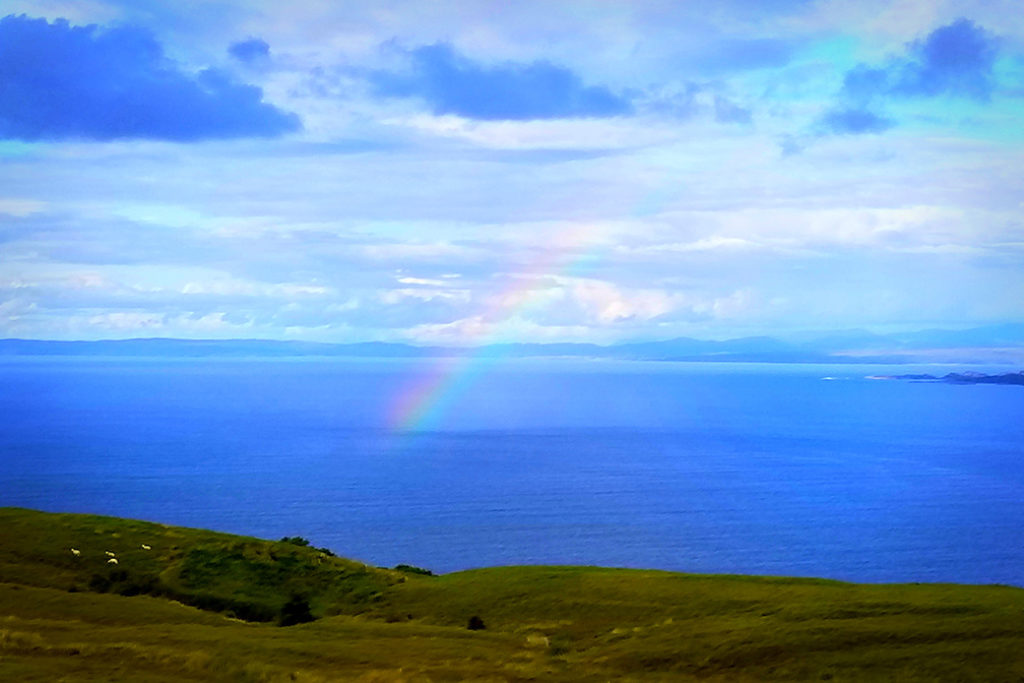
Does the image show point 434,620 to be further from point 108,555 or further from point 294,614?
point 108,555

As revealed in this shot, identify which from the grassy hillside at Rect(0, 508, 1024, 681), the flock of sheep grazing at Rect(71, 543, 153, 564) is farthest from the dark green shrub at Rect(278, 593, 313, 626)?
the flock of sheep grazing at Rect(71, 543, 153, 564)

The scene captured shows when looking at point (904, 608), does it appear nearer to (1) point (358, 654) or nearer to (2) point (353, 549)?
(1) point (358, 654)

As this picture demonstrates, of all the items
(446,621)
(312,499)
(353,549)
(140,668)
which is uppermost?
(312,499)

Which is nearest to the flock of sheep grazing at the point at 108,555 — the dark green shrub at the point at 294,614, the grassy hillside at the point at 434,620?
the grassy hillside at the point at 434,620

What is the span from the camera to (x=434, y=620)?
42094 mm

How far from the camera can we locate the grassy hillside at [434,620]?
2933cm

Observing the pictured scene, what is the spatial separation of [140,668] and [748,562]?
95952 mm

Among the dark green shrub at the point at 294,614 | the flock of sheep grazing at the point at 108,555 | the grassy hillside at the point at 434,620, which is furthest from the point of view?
the flock of sheep grazing at the point at 108,555

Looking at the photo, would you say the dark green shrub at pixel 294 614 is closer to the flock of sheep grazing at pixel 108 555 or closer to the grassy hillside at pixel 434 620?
the grassy hillside at pixel 434 620

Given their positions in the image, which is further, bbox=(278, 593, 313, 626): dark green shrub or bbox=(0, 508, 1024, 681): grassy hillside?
bbox=(278, 593, 313, 626): dark green shrub

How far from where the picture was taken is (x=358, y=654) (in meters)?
32.1

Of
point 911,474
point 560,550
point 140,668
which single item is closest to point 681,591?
point 140,668

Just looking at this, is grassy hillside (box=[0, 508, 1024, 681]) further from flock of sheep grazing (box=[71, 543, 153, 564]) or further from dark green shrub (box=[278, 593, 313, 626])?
dark green shrub (box=[278, 593, 313, 626])

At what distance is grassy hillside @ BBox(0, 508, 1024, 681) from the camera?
2933 centimetres
